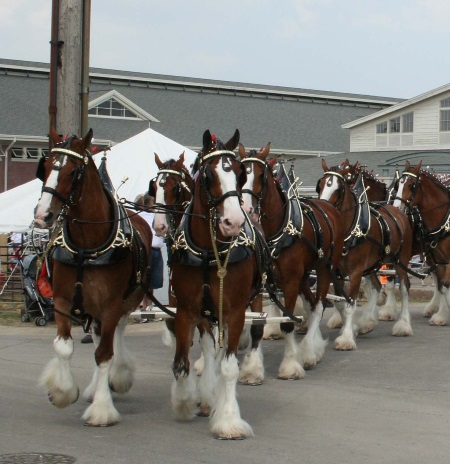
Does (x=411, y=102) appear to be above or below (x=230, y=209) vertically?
above

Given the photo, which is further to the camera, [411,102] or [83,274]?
[411,102]

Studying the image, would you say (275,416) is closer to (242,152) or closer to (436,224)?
(242,152)

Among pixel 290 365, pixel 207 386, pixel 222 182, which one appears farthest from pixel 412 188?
pixel 222 182

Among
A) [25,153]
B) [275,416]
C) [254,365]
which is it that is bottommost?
[275,416]

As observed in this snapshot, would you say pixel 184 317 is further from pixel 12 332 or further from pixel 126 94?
pixel 126 94

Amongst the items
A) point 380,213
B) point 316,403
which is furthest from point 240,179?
point 380,213

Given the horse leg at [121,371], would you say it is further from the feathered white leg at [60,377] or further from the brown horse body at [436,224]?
the brown horse body at [436,224]

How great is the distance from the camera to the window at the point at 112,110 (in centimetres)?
4222

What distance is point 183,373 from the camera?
317 inches

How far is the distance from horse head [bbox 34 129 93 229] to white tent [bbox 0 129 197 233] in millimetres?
9276

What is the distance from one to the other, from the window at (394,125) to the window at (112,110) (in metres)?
11.8

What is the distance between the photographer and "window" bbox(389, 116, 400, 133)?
39.1 metres

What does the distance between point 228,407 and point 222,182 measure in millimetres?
1836

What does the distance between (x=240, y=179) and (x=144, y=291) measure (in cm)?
196
